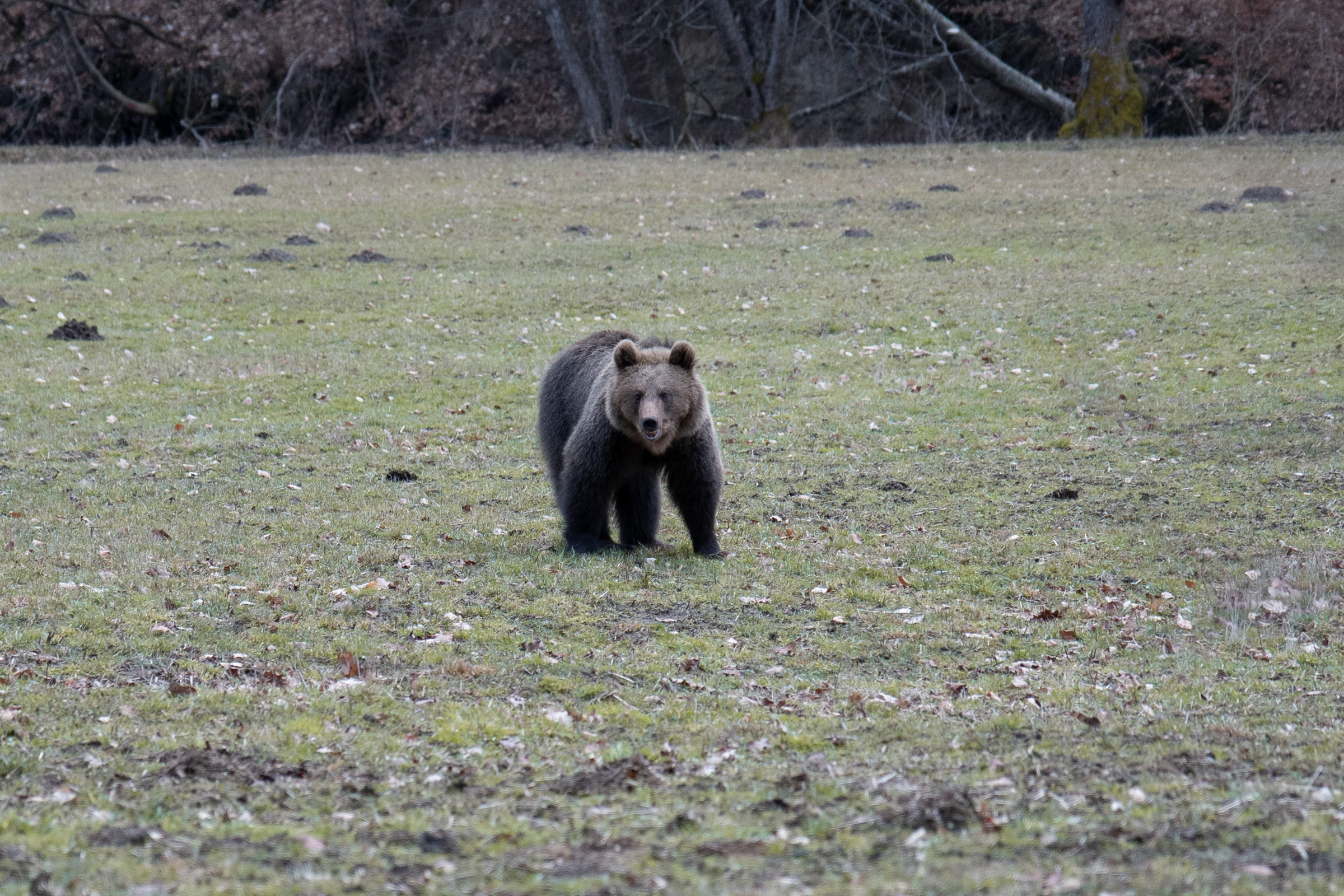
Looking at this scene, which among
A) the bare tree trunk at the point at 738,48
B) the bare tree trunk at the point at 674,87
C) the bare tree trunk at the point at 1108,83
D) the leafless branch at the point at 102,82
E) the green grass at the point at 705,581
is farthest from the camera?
the bare tree trunk at the point at 674,87

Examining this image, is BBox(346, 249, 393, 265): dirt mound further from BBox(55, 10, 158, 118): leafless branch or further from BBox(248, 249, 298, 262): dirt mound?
BBox(55, 10, 158, 118): leafless branch

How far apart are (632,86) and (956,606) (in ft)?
128

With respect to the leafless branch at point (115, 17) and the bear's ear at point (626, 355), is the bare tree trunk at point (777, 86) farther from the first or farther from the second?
the bear's ear at point (626, 355)

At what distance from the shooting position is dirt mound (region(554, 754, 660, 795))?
5324 millimetres

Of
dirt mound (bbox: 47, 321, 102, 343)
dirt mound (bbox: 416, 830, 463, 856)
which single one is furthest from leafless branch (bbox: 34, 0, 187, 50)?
dirt mound (bbox: 416, 830, 463, 856)

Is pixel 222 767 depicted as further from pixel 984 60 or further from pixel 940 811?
pixel 984 60

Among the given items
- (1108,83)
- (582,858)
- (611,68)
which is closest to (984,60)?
(1108,83)

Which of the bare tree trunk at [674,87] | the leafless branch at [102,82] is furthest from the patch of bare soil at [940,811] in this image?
the leafless branch at [102,82]

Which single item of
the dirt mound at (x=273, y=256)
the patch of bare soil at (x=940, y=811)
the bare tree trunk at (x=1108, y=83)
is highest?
the bare tree trunk at (x=1108, y=83)

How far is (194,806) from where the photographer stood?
507 centimetres

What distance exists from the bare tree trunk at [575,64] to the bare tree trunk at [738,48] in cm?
426

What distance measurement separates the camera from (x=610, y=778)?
543 centimetres

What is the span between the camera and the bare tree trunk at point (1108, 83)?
34281 mm

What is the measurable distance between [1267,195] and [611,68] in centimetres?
2195
